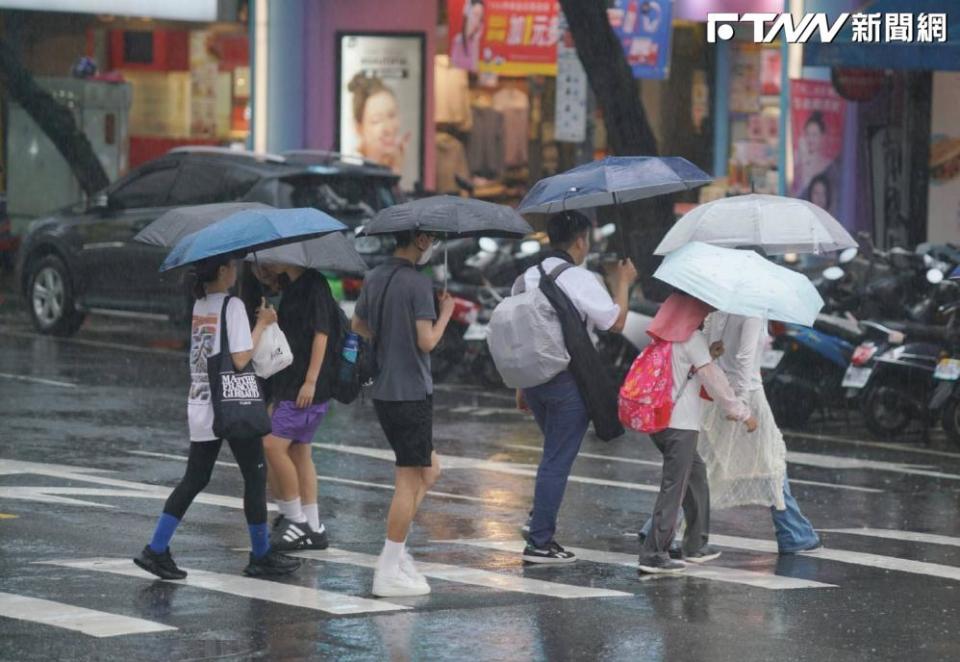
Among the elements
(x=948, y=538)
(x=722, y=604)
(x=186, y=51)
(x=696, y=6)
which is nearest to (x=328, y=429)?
(x=948, y=538)

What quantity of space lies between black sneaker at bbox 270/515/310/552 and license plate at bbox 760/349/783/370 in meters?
6.92

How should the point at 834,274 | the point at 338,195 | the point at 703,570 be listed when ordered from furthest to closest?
1. the point at 338,195
2. the point at 834,274
3. the point at 703,570

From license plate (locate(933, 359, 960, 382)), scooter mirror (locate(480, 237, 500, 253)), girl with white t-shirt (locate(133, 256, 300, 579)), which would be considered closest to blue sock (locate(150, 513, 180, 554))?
girl with white t-shirt (locate(133, 256, 300, 579))

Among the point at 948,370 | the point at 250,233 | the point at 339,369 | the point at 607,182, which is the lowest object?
the point at 948,370

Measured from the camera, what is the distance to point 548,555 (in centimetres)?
1033

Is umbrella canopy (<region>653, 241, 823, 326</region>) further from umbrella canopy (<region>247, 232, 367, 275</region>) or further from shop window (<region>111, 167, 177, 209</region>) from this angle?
shop window (<region>111, 167, 177, 209</region>)

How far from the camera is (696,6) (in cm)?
2570

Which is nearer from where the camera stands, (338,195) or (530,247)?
(530,247)

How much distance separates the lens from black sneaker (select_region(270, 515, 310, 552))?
34.4 ft

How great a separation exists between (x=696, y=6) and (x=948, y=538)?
1502 centimetres

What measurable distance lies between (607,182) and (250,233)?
2.16 meters

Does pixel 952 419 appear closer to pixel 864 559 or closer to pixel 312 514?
pixel 864 559

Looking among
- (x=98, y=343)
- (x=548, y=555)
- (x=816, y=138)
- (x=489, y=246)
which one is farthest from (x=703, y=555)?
(x=816, y=138)

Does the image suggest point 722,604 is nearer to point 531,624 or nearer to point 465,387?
point 531,624
